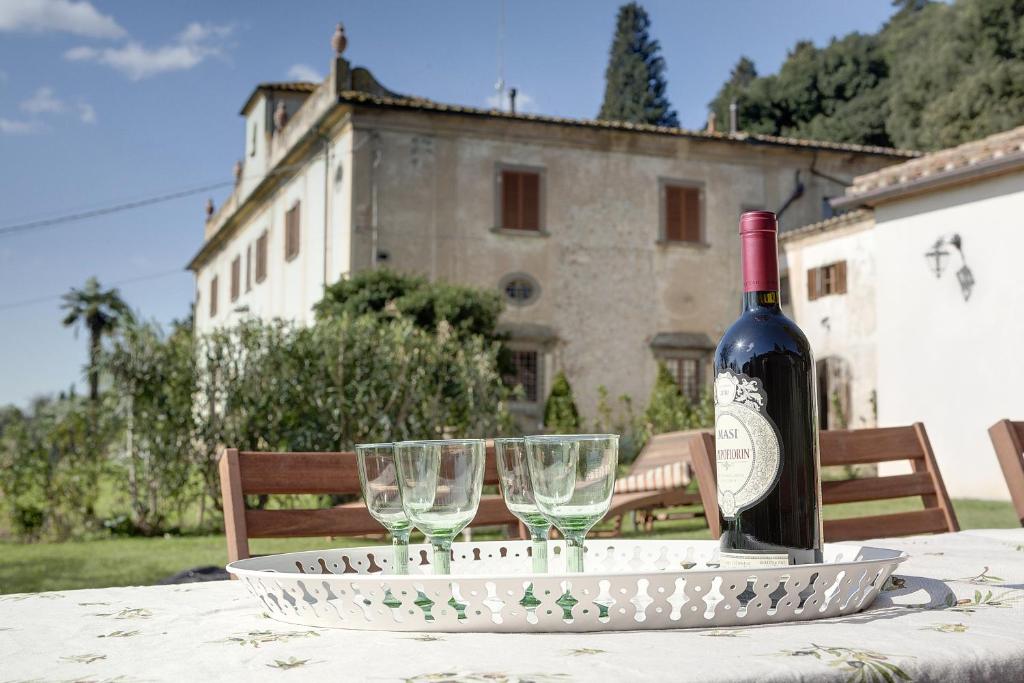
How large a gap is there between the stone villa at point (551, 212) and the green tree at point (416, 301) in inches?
30.4

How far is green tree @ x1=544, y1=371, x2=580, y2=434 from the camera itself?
1753 cm

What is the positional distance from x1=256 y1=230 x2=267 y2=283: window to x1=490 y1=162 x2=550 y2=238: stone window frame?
239 inches

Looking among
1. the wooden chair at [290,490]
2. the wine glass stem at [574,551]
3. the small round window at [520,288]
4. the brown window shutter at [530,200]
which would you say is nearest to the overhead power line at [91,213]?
the brown window shutter at [530,200]

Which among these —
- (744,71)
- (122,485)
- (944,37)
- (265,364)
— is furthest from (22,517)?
(744,71)

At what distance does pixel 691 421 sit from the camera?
54.9ft

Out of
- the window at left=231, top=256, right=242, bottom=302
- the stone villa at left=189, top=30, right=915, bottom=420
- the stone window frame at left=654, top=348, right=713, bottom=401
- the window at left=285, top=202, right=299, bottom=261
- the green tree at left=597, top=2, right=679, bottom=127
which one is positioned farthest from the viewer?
the green tree at left=597, top=2, right=679, bottom=127

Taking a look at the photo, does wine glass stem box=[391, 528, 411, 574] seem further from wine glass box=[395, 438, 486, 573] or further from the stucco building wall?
the stucco building wall

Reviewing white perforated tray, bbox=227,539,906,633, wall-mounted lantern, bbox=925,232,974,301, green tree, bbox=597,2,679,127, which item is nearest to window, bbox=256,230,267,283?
wall-mounted lantern, bbox=925,232,974,301

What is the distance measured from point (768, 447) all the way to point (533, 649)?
427 mm

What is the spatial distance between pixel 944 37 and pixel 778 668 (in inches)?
1341

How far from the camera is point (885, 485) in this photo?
270cm

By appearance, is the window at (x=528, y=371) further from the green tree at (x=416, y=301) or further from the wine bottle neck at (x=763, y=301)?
the wine bottle neck at (x=763, y=301)

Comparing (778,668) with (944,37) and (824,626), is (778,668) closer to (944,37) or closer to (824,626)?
(824,626)

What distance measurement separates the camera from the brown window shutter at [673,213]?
1972 centimetres
